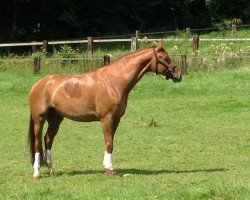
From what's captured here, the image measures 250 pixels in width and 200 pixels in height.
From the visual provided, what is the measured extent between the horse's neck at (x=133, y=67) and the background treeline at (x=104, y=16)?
2833 cm

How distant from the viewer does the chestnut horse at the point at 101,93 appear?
10.2 m

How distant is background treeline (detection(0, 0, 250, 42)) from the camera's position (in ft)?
132

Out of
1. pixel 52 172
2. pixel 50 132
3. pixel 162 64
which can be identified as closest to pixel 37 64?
pixel 50 132

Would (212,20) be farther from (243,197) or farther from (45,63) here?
(243,197)

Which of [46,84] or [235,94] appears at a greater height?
[46,84]

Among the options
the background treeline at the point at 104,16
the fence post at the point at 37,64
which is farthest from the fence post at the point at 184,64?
the background treeline at the point at 104,16

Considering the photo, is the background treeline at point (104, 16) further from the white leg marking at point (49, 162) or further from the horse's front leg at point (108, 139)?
the horse's front leg at point (108, 139)

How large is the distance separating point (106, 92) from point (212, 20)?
37370 millimetres

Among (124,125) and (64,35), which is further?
(64,35)

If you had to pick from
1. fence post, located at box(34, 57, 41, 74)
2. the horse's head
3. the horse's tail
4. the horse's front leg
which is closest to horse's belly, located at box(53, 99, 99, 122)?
the horse's front leg

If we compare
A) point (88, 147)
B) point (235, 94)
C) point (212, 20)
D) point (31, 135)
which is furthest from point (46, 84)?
point (212, 20)

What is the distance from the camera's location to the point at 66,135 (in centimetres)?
1461

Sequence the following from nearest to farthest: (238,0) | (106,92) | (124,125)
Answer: (106,92) < (124,125) < (238,0)

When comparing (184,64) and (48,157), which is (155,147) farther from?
(184,64)
